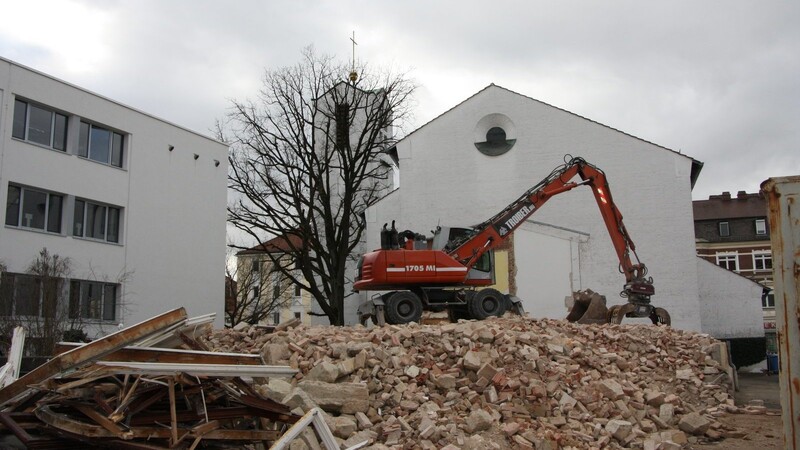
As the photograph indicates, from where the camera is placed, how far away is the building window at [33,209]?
74.0 feet

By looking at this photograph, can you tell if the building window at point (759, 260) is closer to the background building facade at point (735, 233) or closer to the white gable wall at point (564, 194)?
the background building facade at point (735, 233)

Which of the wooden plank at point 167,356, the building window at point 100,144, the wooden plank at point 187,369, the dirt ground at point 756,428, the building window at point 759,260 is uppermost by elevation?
the building window at point 100,144

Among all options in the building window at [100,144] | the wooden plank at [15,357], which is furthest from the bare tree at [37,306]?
the wooden plank at [15,357]

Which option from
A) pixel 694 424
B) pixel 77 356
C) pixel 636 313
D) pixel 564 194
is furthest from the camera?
pixel 564 194

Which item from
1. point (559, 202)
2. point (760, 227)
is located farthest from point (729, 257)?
point (559, 202)

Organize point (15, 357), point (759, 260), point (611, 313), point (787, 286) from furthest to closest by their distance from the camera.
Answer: point (759, 260) < point (611, 313) < point (15, 357) < point (787, 286)

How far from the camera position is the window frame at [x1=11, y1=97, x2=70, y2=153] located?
22.9 meters

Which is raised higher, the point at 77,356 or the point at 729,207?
the point at 729,207

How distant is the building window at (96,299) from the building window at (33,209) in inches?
82.7

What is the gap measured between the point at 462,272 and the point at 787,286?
14533mm

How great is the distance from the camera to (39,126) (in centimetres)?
2380

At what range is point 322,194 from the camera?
32.2 m

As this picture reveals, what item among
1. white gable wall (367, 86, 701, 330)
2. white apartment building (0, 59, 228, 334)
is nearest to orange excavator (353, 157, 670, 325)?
white gable wall (367, 86, 701, 330)

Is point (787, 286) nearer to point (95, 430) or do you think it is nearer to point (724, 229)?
point (95, 430)
